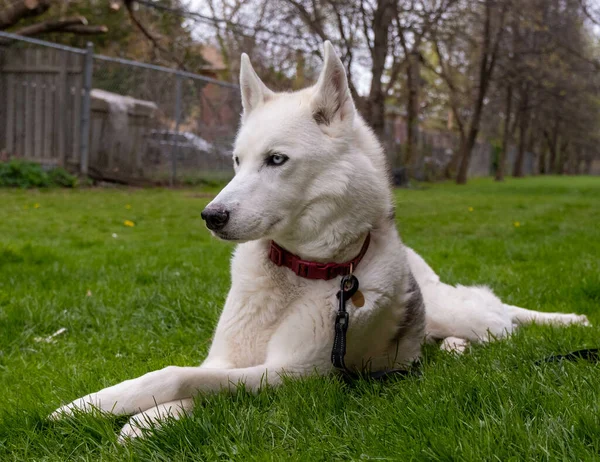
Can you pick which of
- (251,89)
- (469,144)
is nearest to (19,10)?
(251,89)

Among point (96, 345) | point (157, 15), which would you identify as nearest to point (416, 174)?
point (157, 15)

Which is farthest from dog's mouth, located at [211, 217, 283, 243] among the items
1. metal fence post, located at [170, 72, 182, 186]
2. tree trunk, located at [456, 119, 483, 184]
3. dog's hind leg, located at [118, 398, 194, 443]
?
tree trunk, located at [456, 119, 483, 184]

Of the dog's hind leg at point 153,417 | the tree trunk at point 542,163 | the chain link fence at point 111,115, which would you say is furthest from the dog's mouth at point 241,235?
the tree trunk at point 542,163

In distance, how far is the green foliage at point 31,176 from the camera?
1180cm

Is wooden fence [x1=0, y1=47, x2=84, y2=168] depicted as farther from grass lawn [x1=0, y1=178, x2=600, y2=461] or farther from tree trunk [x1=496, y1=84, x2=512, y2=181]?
tree trunk [x1=496, y1=84, x2=512, y2=181]

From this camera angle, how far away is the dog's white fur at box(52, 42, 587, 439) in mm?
2393

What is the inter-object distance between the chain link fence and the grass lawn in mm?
5636

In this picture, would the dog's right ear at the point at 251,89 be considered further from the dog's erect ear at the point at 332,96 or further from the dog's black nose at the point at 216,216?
the dog's black nose at the point at 216,216

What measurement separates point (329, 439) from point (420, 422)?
29cm

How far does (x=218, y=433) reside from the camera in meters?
2.07

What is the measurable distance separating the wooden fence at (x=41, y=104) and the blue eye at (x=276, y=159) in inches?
449

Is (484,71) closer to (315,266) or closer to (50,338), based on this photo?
(50,338)

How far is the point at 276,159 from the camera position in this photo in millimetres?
2541

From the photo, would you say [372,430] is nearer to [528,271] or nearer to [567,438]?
[567,438]
